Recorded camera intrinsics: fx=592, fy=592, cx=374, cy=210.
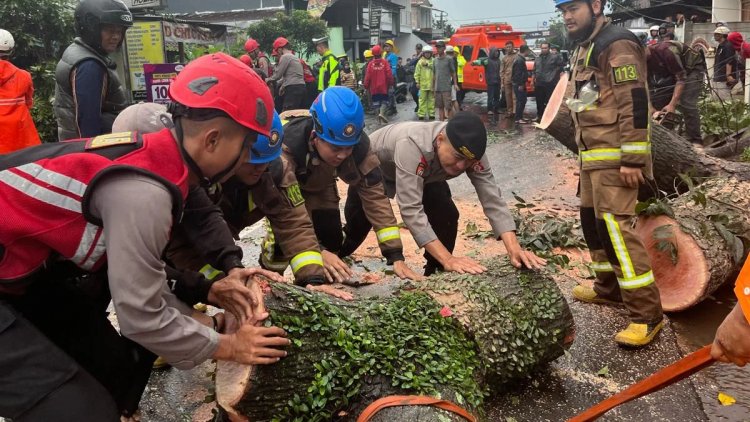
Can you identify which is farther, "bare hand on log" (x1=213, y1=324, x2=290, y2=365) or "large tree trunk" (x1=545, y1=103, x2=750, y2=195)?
"large tree trunk" (x1=545, y1=103, x2=750, y2=195)

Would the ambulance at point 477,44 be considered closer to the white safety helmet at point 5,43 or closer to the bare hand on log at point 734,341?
the white safety helmet at point 5,43

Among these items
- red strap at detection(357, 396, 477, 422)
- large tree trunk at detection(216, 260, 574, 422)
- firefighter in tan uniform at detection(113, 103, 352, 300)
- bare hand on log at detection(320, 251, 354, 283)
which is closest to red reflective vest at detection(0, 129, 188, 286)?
large tree trunk at detection(216, 260, 574, 422)

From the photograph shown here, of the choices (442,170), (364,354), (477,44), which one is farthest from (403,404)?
(477,44)

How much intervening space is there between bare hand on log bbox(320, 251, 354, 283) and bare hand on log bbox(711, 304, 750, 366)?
193 cm

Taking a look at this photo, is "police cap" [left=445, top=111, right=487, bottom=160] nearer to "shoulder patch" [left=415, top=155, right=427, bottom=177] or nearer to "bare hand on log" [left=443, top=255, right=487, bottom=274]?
"shoulder patch" [left=415, top=155, right=427, bottom=177]

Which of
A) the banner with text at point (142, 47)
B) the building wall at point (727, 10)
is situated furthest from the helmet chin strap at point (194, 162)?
the building wall at point (727, 10)

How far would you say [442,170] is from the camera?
379 cm

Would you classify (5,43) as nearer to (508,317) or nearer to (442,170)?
(442,170)

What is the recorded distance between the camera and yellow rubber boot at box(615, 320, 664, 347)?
353 centimetres

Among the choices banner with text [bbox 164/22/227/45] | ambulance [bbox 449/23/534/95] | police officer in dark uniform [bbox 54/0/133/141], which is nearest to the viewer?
police officer in dark uniform [bbox 54/0/133/141]

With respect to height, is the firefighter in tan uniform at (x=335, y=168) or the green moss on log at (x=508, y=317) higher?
the firefighter in tan uniform at (x=335, y=168)

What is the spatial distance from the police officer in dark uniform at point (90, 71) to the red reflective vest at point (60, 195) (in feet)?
6.73

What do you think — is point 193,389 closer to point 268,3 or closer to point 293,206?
point 293,206

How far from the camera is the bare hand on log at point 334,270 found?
3.35m
